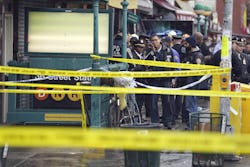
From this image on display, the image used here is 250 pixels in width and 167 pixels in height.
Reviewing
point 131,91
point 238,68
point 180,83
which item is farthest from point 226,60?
point 180,83

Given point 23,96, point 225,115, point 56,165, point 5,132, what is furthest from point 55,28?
point 5,132

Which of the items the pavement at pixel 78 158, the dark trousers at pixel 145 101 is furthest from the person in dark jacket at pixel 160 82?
the pavement at pixel 78 158

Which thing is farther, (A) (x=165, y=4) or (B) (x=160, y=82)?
(A) (x=165, y=4)

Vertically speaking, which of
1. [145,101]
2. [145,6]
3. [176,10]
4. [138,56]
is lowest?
[145,101]

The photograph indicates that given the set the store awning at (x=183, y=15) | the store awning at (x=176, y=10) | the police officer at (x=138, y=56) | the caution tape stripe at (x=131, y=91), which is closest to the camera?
the caution tape stripe at (x=131, y=91)

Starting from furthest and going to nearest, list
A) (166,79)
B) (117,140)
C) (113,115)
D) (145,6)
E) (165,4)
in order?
(165,4) < (145,6) < (166,79) < (113,115) < (117,140)

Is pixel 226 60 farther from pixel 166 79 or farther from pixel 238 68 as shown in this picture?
pixel 166 79

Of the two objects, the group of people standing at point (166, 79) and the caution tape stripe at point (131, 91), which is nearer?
the caution tape stripe at point (131, 91)

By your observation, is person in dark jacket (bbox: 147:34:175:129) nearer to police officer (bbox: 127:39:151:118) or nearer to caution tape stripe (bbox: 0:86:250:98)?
police officer (bbox: 127:39:151:118)

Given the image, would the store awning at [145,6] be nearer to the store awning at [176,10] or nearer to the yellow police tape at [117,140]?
the store awning at [176,10]

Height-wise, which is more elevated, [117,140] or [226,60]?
[226,60]

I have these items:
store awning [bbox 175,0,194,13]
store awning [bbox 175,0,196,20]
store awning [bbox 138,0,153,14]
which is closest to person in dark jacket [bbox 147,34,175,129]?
store awning [bbox 138,0,153,14]

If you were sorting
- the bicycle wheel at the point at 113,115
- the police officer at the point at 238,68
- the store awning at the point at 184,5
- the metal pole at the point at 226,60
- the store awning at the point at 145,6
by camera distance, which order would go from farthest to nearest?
the store awning at the point at 184,5, the store awning at the point at 145,6, the police officer at the point at 238,68, the bicycle wheel at the point at 113,115, the metal pole at the point at 226,60

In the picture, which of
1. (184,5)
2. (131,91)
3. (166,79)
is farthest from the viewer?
(184,5)
